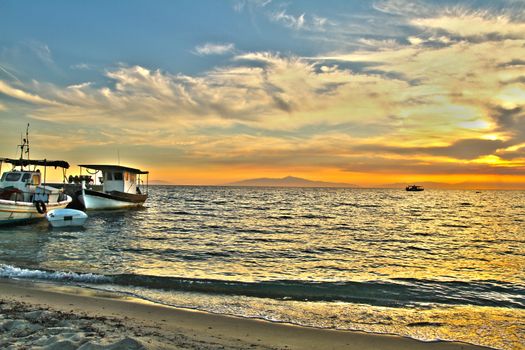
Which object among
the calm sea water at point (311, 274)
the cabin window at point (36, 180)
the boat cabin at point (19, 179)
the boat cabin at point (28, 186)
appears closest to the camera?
the calm sea water at point (311, 274)

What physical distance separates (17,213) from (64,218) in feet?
9.96

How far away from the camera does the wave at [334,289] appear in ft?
34.1

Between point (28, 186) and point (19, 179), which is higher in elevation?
point (19, 179)

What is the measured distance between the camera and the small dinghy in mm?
25797

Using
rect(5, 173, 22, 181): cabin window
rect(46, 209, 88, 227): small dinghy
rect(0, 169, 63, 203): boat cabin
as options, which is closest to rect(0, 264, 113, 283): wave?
rect(46, 209, 88, 227): small dinghy

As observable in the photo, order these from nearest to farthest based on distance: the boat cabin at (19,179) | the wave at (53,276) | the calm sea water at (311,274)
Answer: the calm sea water at (311,274) → the wave at (53,276) → the boat cabin at (19,179)

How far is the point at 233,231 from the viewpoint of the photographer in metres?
27.3

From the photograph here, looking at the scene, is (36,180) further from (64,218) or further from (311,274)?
(311,274)

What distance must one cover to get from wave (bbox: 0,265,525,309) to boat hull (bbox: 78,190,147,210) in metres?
29.7

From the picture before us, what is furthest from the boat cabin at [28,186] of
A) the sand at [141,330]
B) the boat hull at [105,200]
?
the sand at [141,330]

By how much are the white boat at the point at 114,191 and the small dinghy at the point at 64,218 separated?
13.6 m

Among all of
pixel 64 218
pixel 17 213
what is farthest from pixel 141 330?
pixel 17 213

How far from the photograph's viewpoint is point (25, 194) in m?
28.6

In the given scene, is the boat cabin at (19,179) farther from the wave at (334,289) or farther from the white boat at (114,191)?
the wave at (334,289)
